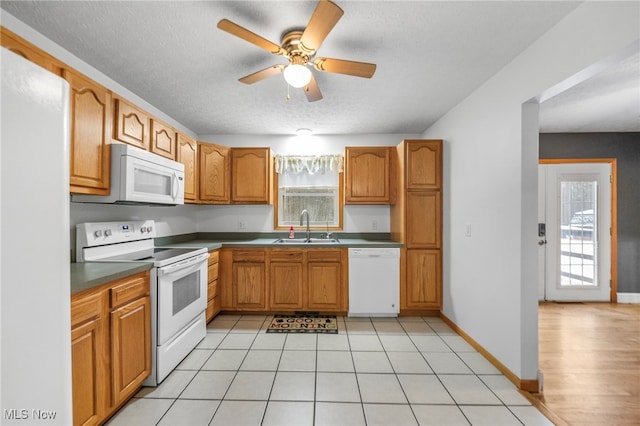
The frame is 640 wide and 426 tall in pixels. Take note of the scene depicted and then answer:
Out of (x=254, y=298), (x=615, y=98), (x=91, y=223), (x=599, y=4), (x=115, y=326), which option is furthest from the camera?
(x=254, y=298)

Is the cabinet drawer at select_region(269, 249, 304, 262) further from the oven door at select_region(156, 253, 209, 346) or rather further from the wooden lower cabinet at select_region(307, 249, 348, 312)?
the oven door at select_region(156, 253, 209, 346)

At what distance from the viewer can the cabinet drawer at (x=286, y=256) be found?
10.7 ft

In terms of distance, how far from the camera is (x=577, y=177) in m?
3.81

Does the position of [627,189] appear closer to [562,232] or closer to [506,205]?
[562,232]

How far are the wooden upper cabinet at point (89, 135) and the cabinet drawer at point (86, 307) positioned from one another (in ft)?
2.13

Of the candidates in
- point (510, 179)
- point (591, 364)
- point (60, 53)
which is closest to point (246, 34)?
point (60, 53)

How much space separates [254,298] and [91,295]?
196 cm

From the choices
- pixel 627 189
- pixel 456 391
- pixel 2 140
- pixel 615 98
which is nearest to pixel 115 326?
pixel 2 140

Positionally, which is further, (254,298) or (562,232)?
(562,232)

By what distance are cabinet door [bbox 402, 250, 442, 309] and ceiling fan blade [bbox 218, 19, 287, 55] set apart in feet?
8.15

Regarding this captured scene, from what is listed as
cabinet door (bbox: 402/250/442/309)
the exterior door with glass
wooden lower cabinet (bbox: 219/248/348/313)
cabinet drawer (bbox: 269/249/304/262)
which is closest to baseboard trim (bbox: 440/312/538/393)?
cabinet door (bbox: 402/250/442/309)

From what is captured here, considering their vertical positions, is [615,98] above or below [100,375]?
above

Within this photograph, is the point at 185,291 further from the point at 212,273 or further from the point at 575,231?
the point at 575,231

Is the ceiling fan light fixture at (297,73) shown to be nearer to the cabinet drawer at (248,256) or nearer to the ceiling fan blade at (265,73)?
the ceiling fan blade at (265,73)
